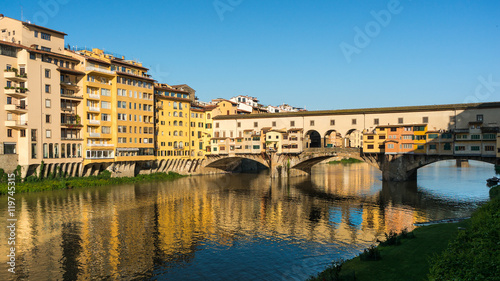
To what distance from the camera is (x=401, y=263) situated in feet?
73.3

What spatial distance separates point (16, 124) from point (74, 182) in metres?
14.5

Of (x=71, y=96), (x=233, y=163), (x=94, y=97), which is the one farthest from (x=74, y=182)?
(x=233, y=163)

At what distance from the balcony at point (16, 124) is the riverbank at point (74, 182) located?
10.1 m

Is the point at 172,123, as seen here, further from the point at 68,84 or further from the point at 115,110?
the point at 68,84

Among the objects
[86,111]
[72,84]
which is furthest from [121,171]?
[72,84]

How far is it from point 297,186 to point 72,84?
5144 centimetres

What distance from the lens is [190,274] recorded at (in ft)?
86.0

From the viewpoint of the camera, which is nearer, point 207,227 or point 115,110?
point 207,227

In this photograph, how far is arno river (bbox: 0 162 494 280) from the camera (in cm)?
2750

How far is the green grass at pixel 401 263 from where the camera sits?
20.2 metres

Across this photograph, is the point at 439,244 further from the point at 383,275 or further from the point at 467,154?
the point at 467,154

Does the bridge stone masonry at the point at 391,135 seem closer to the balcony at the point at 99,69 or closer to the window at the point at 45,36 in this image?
the balcony at the point at 99,69

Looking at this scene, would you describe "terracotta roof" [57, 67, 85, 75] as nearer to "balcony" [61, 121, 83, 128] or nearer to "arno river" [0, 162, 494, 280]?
"balcony" [61, 121, 83, 128]

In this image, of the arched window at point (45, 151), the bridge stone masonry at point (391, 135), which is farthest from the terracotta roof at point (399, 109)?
the arched window at point (45, 151)
